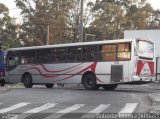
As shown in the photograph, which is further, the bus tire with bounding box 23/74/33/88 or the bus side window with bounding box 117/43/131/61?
the bus tire with bounding box 23/74/33/88

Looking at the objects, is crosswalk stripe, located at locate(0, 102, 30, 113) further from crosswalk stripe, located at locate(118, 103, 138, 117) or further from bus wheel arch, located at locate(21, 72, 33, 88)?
bus wheel arch, located at locate(21, 72, 33, 88)

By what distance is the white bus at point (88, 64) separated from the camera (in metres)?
27.2

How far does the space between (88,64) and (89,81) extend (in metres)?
1.07

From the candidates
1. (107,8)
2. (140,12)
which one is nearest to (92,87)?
(107,8)

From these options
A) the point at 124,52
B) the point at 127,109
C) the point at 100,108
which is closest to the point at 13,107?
the point at 100,108

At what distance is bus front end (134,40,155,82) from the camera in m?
27.2

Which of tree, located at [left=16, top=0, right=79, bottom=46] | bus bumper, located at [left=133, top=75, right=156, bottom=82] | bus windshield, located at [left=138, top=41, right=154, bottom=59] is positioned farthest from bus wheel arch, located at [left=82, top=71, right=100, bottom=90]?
tree, located at [left=16, top=0, right=79, bottom=46]

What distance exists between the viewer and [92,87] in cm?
2883

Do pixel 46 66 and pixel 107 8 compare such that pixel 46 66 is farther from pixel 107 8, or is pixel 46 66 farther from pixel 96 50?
pixel 107 8

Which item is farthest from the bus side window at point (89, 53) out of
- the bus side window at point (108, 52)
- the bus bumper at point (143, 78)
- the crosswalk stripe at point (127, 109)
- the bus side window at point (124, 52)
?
the crosswalk stripe at point (127, 109)

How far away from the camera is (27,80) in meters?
33.6

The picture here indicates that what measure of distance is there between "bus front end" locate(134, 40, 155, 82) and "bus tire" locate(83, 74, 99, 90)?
2913 millimetres

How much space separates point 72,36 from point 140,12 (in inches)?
573

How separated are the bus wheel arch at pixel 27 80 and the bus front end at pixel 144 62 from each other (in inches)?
351
